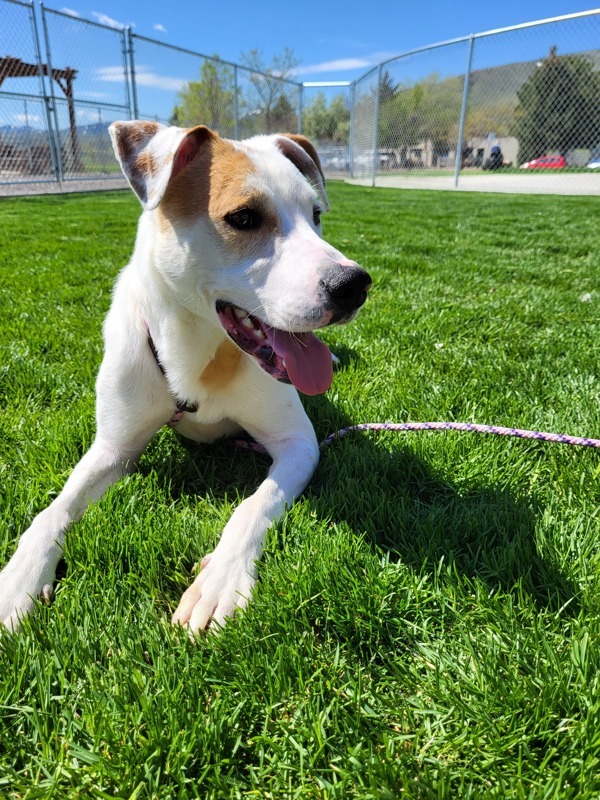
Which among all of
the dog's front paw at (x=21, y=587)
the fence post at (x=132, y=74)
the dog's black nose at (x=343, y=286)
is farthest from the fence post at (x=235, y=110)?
the dog's front paw at (x=21, y=587)

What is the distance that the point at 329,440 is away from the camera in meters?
2.36

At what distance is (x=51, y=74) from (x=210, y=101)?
7205 millimetres

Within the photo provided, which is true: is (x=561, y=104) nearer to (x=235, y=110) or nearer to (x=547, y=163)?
(x=547, y=163)

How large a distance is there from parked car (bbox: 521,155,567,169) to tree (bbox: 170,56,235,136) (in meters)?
10.6

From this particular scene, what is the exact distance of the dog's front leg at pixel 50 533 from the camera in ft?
4.85

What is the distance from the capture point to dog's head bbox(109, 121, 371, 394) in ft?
5.57

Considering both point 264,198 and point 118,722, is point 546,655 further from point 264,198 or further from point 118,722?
point 264,198

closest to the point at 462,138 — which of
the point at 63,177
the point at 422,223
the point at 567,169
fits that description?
the point at 567,169

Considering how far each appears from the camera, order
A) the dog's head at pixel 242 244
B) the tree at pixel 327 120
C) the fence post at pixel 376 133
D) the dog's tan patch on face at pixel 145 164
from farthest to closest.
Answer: the tree at pixel 327 120
the fence post at pixel 376 133
the dog's tan patch on face at pixel 145 164
the dog's head at pixel 242 244

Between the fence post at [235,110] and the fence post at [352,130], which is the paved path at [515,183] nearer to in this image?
the fence post at [352,130]

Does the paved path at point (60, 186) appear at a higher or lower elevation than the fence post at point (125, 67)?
lower

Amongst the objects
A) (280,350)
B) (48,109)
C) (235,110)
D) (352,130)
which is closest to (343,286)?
(280,350)

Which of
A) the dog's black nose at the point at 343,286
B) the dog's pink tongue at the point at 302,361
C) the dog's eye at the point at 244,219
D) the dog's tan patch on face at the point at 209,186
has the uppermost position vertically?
the dog's tan patch on face at the point at 209,186

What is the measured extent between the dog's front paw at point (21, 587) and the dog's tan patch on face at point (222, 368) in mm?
834
